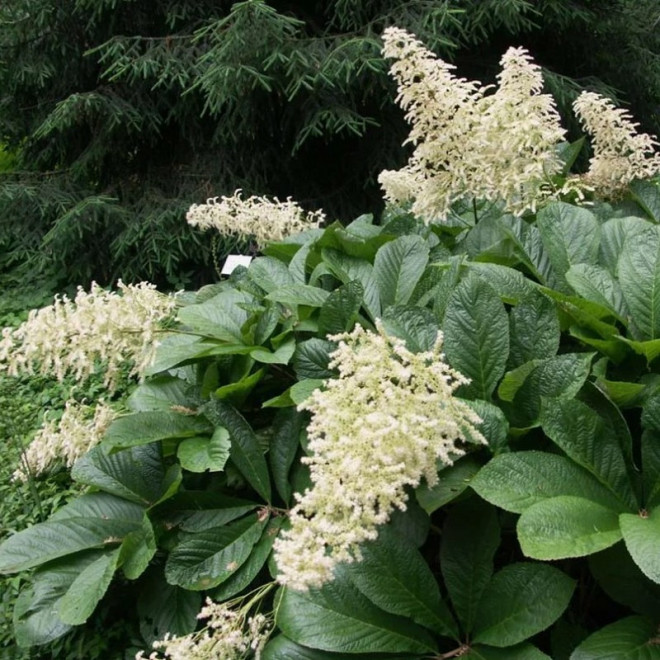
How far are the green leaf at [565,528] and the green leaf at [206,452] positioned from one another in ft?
2.00

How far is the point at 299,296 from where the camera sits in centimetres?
156

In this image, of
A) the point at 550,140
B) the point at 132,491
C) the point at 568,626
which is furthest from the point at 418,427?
the point at 550,140

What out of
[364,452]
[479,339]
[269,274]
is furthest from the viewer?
[269,274]

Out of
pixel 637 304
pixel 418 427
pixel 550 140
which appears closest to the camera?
pixel 418 427

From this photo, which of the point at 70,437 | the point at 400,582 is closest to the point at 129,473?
the point at 70,437

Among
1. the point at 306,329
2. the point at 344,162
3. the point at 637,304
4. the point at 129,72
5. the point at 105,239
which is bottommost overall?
the point at 105,239

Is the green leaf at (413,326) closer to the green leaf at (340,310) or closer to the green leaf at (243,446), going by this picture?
the green leaf at (340,310)

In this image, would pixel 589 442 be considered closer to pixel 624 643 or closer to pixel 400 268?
pixel 624 643

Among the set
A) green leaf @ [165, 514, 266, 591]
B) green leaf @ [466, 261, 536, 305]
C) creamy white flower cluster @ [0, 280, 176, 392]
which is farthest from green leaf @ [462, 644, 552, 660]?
creamy white flower cluster @ [0, 280, 176, 392]

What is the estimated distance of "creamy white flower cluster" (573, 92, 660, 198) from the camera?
1.96 metres

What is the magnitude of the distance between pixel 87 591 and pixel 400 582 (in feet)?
2.16

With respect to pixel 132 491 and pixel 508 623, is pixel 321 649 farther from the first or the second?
pixel 132 491

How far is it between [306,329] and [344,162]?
11.5 ft

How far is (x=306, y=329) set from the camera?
161cm
